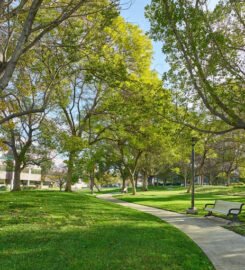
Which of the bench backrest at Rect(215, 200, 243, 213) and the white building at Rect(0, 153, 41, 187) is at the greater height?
the white building at Rect(0, 153, 41, 187)

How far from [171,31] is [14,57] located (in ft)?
15.7

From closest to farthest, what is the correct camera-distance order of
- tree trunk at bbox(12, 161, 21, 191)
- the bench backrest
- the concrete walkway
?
the concrete walkway
the bench backrest
tree trunk at bbox(12, 161, 21, 191)

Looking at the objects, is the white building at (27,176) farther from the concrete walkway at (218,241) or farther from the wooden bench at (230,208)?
the concrete walkway at (218,241)

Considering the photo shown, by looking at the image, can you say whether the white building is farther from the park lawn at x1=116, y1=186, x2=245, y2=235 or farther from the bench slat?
the bench slat

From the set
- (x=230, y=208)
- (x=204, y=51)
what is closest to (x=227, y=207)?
(x=230, y=208)

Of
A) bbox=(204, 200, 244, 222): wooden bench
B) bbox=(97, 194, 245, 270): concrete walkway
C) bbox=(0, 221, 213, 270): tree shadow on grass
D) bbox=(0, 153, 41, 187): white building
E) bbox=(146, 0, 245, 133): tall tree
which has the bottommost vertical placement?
bbox=(97, 194, 245, 270): concrete walkway

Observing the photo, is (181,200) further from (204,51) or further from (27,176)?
(27,176)

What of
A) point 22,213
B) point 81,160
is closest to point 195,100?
point 22,213

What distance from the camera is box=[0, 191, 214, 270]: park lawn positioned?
6305 millimetres

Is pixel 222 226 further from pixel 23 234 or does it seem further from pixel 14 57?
pixel 14 57

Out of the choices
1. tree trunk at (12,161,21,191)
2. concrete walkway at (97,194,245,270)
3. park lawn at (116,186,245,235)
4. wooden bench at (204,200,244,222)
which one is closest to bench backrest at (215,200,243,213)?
wooden bench at (204,200,244,222)

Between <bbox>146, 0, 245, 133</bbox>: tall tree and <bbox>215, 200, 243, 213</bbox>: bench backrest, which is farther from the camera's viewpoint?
<bbox>215, 200, 243, 213</bbox>: bench backrest

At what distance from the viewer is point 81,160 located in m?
27.4

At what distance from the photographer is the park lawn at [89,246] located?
20.7 ft
